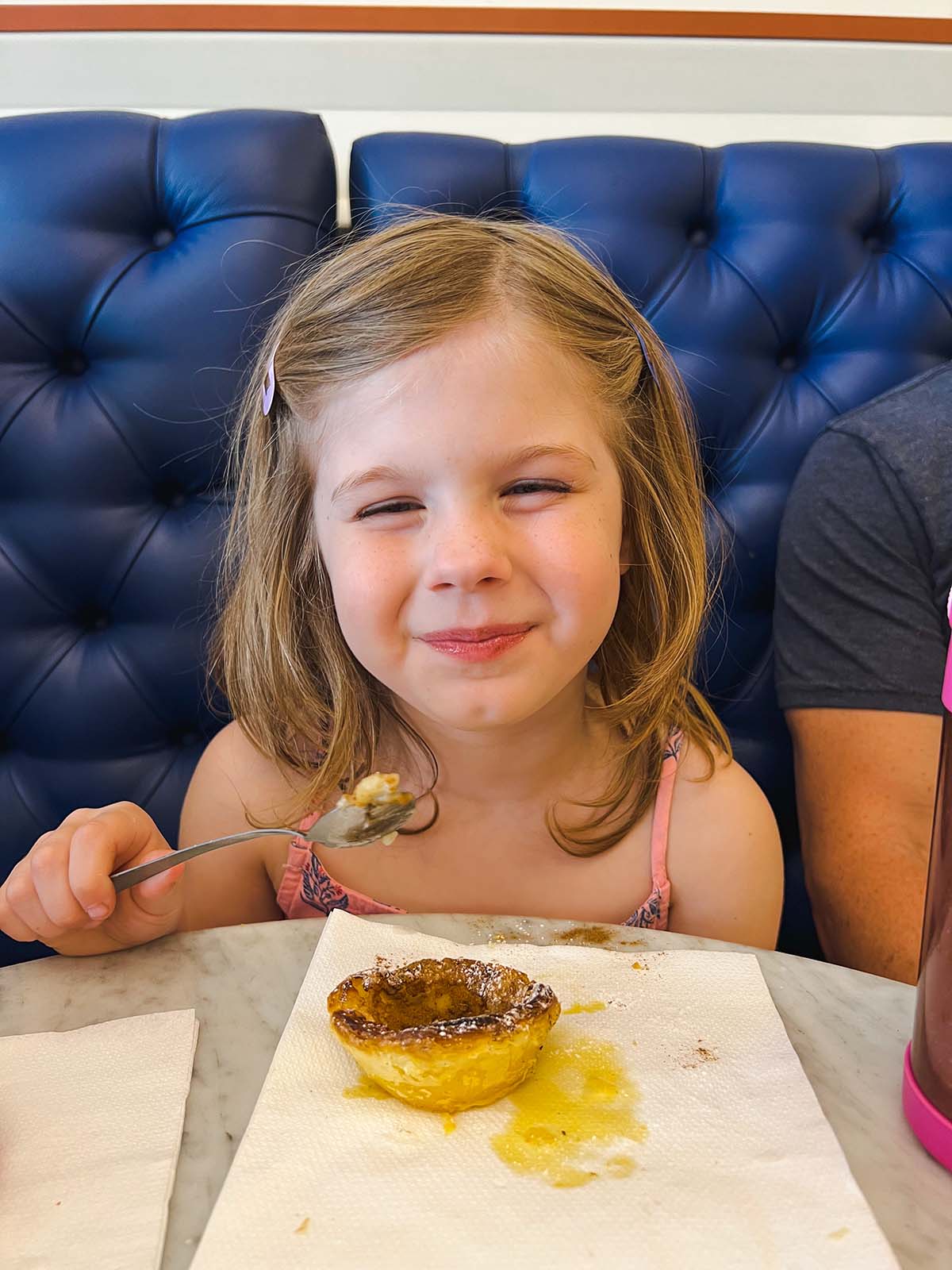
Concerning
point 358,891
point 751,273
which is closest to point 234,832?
point 358,891

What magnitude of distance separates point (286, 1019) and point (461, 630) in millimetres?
357

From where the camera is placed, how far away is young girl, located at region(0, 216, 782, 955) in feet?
2.95

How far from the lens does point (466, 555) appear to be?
33.3 inches

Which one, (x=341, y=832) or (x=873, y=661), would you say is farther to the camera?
(x=873, y=661)

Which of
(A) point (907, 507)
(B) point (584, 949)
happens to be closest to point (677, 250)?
(A) point (907, 507)

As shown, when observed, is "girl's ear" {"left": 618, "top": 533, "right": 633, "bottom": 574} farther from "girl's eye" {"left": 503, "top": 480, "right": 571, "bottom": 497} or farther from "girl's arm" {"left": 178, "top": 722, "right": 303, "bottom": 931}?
"girl's arm" {"left": 178, "top": 722, "right": 303, "bottom": 931}

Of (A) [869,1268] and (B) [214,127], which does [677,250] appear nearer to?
(B) [214,127]

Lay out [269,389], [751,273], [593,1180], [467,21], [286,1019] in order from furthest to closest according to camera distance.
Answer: [467,21] < [751,273] < [269,389] < [286,1019] < [593,1180]

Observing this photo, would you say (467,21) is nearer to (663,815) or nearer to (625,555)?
(625,555)

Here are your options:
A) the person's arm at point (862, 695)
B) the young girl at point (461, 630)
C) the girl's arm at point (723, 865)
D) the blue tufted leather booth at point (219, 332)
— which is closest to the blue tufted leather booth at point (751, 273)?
the blue tufted leather booth at point (219, 332)

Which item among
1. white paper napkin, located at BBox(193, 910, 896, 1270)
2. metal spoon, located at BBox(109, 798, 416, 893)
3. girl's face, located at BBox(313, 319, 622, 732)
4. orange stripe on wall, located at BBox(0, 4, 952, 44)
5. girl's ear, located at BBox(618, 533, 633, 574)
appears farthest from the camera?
orange stripe on wall, located at BBox(0, 4, 952, 44)

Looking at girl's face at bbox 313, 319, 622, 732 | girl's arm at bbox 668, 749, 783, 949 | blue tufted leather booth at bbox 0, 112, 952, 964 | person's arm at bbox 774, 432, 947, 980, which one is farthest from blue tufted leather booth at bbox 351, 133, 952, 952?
girl's face at bbox 313, 319, 622, 732

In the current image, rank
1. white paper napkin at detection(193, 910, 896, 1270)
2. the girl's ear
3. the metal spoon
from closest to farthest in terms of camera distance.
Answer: white paper napkin at detection(193, 910, 896, 1270)
the metal spoon
the girl's ear

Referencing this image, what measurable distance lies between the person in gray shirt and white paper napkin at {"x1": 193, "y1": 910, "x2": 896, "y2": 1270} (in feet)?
1.81
